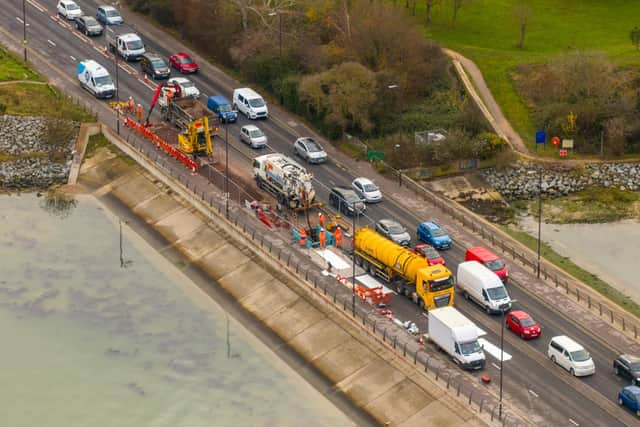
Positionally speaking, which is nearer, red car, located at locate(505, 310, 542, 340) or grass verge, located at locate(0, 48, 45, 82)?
red car, located at locate(505, 310, 542, 340)

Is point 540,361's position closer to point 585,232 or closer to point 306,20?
point 585,232

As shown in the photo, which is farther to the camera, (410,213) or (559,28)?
(559,28)

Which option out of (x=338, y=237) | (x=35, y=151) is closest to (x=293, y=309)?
(x=338, y=237)

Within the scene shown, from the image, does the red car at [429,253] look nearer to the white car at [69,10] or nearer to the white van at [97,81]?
the white van at [97,81]

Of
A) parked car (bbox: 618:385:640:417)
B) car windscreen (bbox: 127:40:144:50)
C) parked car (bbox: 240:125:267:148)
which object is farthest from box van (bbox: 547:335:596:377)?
car windscreen (bbox: 127:40:144:50)

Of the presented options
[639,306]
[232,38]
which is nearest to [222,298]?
[639,306]

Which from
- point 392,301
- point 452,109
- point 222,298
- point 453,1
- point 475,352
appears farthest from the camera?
point 453,1

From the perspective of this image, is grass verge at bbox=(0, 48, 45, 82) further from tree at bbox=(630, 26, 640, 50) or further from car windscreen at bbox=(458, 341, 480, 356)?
car windscreen at bbox=(458, 341, 480, 356)
